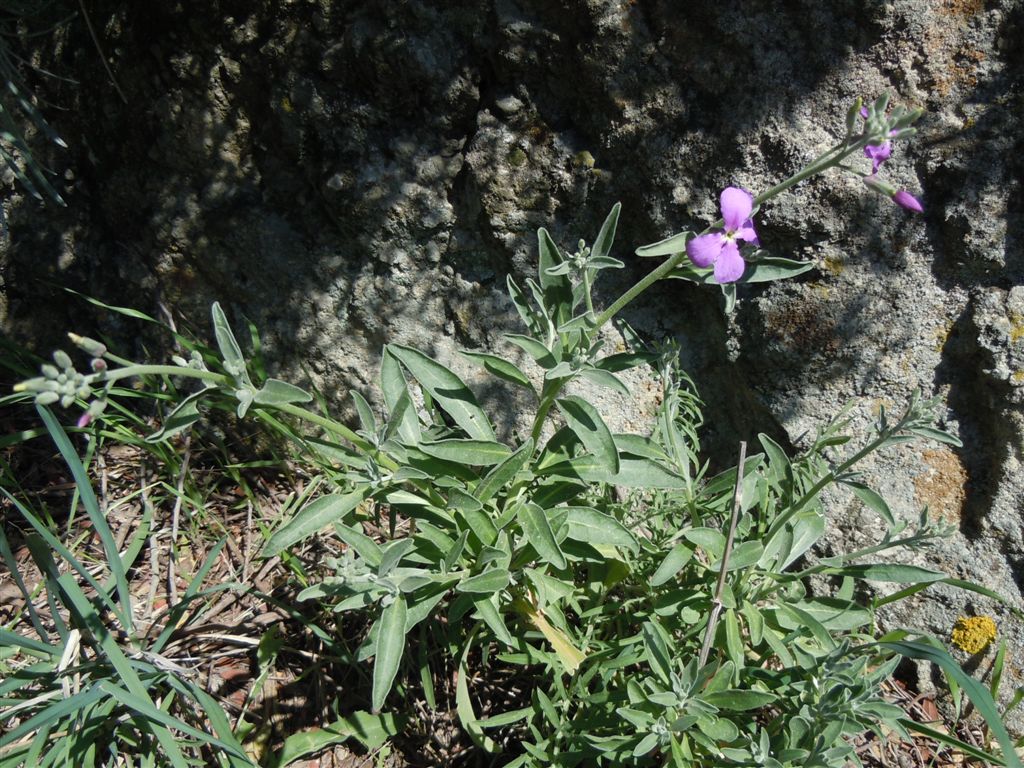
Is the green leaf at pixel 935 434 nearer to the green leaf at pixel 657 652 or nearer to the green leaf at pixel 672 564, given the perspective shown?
the green leaf at pixel 672 564

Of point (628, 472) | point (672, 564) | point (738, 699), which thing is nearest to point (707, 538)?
point (672, 564)

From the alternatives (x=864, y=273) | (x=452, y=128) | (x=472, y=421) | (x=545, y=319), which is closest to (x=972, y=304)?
(x=864, y=273)

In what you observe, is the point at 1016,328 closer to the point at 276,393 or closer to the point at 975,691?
the point at 975,691

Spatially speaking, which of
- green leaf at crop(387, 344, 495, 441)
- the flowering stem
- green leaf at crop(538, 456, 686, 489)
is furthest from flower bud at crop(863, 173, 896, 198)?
green leaf at crop(387, 344, 495, 441)

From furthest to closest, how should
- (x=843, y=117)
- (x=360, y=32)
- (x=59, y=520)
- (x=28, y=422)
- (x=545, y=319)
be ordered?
(x=28, y=422)
(x=59, y=520)
(x=360, y=32)
(x=843, y=117)
(x=545, y=319)

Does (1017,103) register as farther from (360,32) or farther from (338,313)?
(338,313)

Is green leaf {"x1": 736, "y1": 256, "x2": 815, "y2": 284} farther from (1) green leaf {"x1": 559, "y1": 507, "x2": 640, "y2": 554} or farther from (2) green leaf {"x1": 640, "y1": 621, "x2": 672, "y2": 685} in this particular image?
(2) green leaf {"x1": 640, "y1": 621, "x2": 672, "y2": 685}
